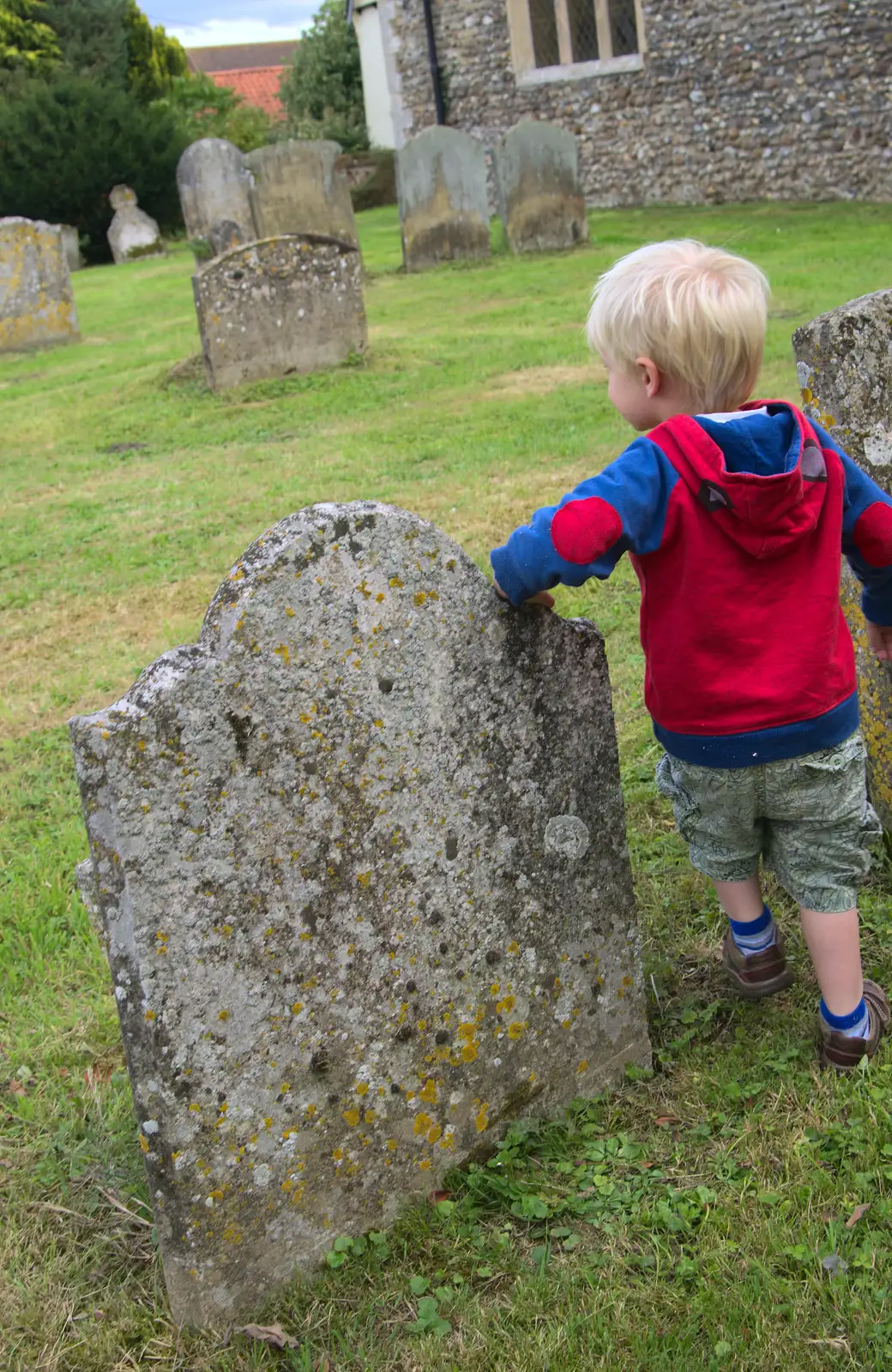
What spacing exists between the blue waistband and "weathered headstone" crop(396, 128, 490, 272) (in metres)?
15.2

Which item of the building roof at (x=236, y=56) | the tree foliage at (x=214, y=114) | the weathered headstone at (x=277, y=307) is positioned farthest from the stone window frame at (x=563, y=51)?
the building roof at (x=236, y=56)

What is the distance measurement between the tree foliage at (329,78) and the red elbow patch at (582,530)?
101 feet

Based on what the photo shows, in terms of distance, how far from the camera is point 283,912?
2041mm

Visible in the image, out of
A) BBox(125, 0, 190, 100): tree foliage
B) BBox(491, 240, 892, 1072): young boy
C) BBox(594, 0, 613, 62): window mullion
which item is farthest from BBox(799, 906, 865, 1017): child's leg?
BBox(125, 0, 190, 100): tree foliage

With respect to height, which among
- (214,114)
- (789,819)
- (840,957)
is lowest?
(840,957)

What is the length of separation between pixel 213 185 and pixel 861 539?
18401 mm

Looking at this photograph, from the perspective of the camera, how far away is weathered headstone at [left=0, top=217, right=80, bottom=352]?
14133 mm

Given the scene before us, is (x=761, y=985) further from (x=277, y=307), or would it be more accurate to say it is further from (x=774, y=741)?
(x=277, y=307)

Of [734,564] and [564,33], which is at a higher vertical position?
[564,33]

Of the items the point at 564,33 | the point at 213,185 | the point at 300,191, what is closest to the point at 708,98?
the point at 564,33

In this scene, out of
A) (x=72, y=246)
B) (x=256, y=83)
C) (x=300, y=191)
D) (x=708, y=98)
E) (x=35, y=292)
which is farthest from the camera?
(x=256, y=83)

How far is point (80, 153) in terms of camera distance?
78.9 ft

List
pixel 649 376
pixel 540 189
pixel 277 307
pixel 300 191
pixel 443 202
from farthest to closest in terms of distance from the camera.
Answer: pixel 300 191 → pixel 540 189 → pixel 443 202 → pixel 277 307 → pixel 649 376

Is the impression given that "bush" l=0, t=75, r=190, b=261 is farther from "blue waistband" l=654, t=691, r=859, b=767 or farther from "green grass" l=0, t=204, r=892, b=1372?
"blue waistband" l=654, t=691, r=859, b=767
